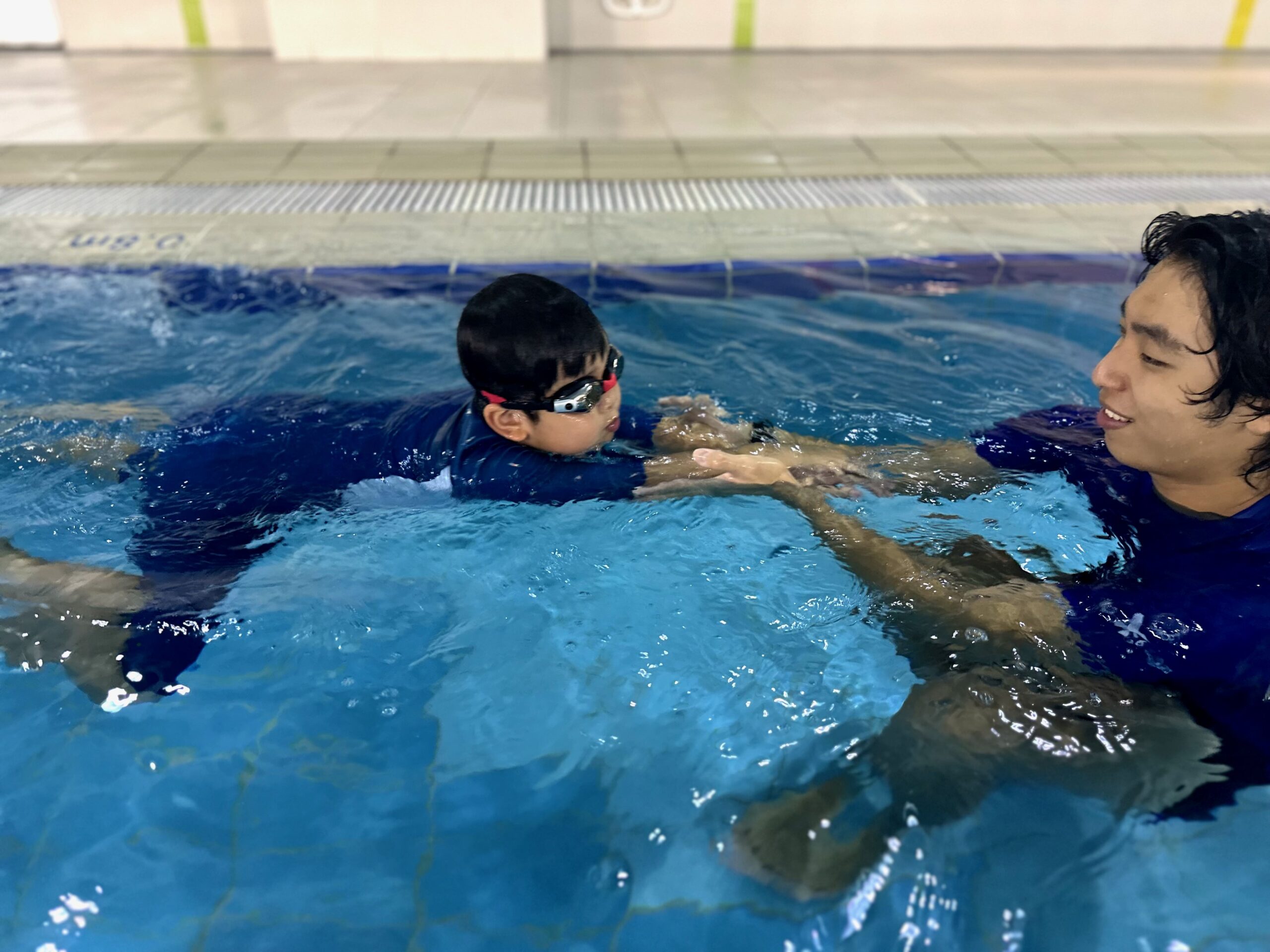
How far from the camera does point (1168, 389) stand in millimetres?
1879

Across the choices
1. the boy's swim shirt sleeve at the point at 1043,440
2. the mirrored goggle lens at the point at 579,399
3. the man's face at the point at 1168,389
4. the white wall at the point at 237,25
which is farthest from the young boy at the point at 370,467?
the white wall at the point at 237,25

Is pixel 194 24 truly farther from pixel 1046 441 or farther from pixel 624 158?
pixel 1046 441

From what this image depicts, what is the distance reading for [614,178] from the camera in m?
6.13

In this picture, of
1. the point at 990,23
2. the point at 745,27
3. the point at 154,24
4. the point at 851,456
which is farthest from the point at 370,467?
the point at 990,23

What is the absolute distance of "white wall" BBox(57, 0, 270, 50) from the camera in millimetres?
10797

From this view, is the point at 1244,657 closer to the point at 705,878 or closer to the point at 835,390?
the point at 705,878

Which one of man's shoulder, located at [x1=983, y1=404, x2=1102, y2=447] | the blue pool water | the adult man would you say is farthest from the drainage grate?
the adult man

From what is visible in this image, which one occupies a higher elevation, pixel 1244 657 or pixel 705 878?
pixel 1244 657

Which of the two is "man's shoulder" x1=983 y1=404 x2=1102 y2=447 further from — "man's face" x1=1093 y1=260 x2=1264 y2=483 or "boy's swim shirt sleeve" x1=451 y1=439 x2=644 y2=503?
"boy's swim shirt sleeve" x1=451 y1=439 x2=644 y2=503

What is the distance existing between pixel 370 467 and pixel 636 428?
0.81 metres

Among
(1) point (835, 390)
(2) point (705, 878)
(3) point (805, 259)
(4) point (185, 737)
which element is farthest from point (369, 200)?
(2) point (705, 878)

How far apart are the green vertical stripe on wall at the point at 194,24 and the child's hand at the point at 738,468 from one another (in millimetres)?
11212

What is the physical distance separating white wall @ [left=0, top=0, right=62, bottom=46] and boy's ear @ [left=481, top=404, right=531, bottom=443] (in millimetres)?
11672

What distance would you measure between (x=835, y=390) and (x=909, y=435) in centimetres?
44
